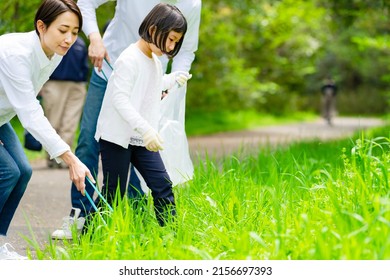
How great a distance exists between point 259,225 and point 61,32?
142 cm

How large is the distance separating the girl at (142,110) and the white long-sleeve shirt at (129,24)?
62 cm

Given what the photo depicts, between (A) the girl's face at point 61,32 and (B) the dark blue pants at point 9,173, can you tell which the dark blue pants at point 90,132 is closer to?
(B) the dark blue pants at point 9,173

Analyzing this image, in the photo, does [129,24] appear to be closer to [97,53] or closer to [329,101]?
[97,53]

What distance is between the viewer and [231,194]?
4.45m

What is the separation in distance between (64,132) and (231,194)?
5312 millimetres

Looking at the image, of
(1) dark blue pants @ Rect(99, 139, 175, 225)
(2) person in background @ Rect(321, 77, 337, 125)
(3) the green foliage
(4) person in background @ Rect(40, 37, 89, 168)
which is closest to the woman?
(1) dark blue pants @ Rect(99, 139, 175, 225)

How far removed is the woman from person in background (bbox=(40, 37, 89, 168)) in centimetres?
517

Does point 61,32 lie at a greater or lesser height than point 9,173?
greater

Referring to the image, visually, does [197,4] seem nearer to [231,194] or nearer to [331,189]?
[231,194]

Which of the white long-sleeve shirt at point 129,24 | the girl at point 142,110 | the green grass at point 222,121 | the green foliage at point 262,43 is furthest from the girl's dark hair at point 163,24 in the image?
the green grass at point 222,121

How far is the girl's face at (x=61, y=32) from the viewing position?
155 inches

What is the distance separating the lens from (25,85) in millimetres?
3893

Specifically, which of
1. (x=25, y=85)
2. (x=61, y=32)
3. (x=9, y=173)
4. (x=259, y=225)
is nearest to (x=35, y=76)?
(x=25, y=85)
